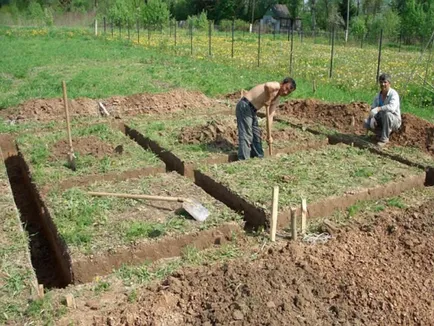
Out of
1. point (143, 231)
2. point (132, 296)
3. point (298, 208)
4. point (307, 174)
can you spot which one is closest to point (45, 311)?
point (132, 296)

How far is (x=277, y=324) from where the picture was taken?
10.6 feet

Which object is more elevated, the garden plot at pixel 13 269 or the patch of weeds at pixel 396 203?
the patch of weeds at pixel 396 203

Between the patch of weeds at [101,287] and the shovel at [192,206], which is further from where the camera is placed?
the shovel at [192,206]

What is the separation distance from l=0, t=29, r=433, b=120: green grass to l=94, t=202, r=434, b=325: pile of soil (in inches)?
253

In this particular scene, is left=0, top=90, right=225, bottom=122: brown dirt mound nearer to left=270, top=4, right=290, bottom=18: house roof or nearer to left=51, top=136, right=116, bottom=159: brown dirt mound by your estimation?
left=51, top=136, right=116, bottom=159: brown dirt mound

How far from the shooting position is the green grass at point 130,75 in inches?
472

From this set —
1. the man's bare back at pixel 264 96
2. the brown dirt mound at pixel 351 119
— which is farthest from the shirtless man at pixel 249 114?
the brown dirt mound at pixel 351 119

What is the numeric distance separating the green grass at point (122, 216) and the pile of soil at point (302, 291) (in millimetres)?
735

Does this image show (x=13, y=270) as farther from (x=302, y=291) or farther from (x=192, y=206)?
(x=302, y=291)

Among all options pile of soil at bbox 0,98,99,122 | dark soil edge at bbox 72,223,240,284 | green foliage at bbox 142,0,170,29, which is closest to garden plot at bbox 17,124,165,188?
pile of soil at bbox 0,98,99,122

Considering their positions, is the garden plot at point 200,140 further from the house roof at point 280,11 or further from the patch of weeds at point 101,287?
the house roof at point 280,11

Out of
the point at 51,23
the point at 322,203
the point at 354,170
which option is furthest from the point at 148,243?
the point at 51,23

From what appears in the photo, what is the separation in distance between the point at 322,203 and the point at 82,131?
4656mm

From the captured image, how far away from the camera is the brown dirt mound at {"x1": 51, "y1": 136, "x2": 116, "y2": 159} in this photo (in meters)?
6.88
